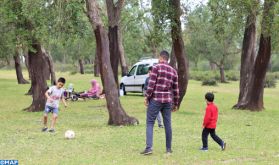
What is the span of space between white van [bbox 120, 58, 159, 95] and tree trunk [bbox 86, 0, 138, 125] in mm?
13323

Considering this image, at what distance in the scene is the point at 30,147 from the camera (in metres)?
10.5

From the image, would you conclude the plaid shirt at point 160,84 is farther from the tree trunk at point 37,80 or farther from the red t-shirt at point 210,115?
the tree trunk at point 37,80

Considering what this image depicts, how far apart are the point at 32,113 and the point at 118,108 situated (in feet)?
17.3

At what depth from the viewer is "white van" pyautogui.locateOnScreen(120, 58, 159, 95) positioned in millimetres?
28266

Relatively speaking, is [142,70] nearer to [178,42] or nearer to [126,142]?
[178,42]

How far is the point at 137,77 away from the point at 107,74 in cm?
1410

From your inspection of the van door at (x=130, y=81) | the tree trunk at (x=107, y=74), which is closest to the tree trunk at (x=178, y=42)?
the tree trunk at (x=107, y=74)

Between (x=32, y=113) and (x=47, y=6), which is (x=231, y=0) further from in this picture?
(x=32, y=113)

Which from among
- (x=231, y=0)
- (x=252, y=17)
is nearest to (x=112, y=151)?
(x=231, y=0)

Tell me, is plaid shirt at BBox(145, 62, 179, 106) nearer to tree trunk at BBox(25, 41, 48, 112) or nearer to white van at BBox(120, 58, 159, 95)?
tree trunk at BBox(25, 41, 48, 112)

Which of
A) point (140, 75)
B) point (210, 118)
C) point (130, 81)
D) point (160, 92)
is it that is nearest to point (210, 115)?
point (210, 118)

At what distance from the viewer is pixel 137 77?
28.7 meters

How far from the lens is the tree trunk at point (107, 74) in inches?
565

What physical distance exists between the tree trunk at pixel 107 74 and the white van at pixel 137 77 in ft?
43.7
